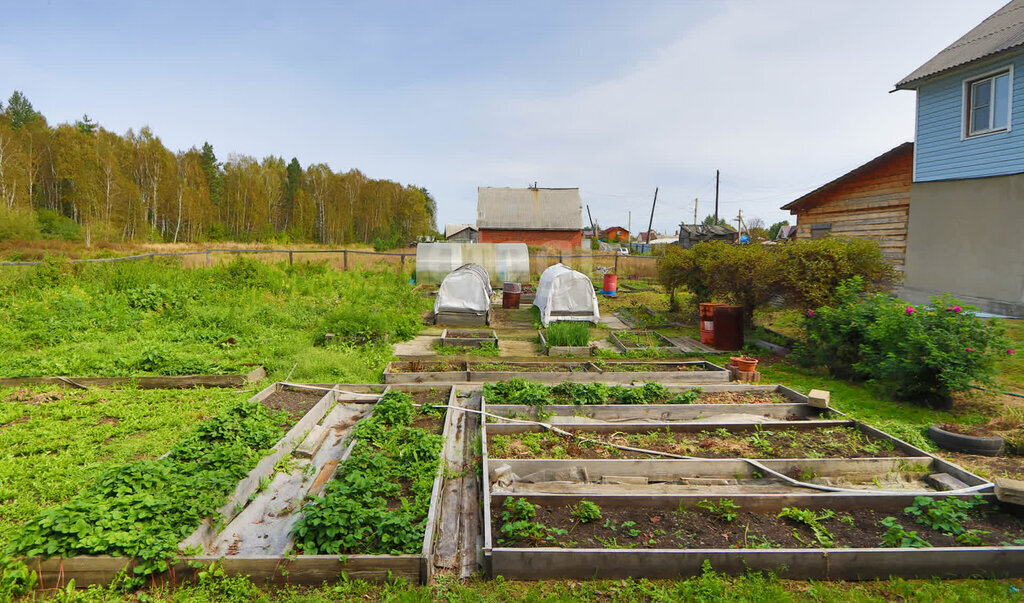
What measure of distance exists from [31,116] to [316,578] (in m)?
70.1

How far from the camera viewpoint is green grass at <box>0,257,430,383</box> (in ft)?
25.1

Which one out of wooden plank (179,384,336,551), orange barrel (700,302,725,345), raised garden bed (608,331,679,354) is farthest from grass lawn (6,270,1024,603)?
orange barrel (700,302,725,345)

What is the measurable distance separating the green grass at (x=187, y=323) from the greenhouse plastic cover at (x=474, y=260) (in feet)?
13.1

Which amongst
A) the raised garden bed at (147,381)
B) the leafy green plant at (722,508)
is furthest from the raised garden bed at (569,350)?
the leafy green plant at (722,508)

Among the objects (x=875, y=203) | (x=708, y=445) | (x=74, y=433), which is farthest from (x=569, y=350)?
(x=875, y=203)

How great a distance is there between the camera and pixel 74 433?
17.2 ft

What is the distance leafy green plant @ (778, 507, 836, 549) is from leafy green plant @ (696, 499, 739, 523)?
329mm

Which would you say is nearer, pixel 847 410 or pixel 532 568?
pixel 532 568

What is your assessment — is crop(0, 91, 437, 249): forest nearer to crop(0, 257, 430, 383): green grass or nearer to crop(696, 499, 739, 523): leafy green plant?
crop(0, 257, 430, 383): green grass

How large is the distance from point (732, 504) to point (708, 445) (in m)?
1.39

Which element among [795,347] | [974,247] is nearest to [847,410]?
[795,347]

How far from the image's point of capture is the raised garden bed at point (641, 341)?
9.51 meters

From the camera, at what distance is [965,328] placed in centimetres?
602

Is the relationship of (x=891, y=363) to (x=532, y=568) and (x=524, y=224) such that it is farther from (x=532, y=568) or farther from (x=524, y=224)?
(x=524, y=224)
